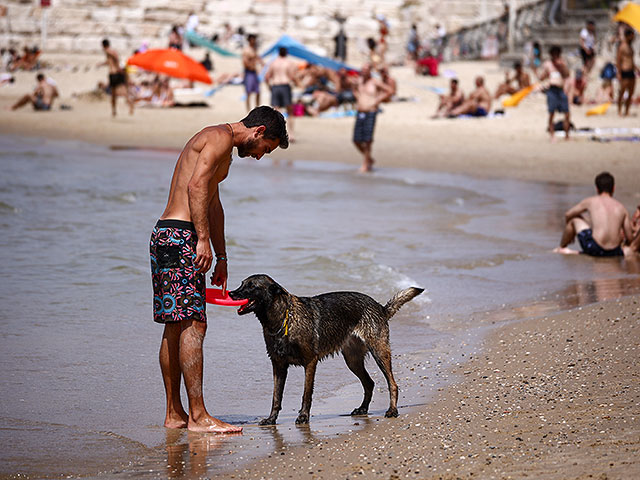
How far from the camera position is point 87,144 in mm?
20719

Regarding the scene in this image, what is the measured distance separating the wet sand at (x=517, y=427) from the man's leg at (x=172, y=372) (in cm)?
78

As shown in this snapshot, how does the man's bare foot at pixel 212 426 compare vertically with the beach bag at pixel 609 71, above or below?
below

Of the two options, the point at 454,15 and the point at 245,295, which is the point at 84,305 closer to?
the point at 245,295

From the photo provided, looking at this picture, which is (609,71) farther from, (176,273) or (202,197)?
(176,273)

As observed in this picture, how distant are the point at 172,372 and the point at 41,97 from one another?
23.0m

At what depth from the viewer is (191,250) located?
466 centimetres

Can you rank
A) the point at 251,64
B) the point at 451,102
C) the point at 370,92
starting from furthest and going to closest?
the point at 451,102 < the point at 251,64 < the point at 370,92

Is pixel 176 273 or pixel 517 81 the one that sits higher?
pixel 517 81

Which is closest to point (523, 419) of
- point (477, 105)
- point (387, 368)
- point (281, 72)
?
point (387, 368)

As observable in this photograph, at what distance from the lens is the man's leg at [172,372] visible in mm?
4777

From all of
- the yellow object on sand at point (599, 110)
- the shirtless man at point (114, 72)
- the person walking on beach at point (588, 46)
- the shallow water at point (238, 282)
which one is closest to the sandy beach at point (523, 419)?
the shallow water at point (238, 282)

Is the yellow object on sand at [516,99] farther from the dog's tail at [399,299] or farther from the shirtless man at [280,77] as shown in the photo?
the dog's tail at [399,299]

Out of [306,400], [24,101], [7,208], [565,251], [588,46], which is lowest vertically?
[7,208]

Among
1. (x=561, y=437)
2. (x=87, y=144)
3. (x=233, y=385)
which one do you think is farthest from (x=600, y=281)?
(x=87, y=144)
